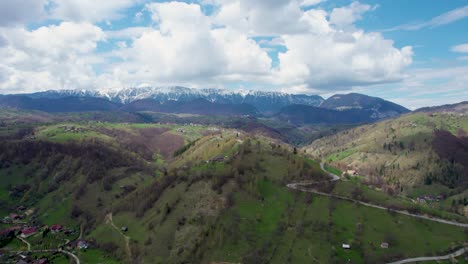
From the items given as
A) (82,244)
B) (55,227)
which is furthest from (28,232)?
(82,244)

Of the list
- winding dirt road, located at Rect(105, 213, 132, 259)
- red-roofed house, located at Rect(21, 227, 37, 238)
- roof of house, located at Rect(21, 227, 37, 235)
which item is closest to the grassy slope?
winding dirt road, located at Rect(105, 213, 132, 259)

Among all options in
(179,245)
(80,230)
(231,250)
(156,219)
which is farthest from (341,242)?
(80,230)

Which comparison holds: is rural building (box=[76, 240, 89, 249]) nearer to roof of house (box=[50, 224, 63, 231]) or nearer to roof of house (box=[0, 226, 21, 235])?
roof of house (box=[50, 224, 63, 231])

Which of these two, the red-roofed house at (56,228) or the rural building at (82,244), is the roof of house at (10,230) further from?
the rural building at (82,244)

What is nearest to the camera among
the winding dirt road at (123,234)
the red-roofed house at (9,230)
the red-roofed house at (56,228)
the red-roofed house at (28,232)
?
the winding dirt road at (123,234)

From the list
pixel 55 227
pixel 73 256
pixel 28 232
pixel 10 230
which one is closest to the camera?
pixel 73 256

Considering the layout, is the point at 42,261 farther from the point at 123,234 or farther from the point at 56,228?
the point at 56,228

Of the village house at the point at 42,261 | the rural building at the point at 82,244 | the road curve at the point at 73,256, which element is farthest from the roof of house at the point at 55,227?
the village house at the point at 42,261

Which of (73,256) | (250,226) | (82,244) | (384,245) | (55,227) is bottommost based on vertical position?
(55,227)

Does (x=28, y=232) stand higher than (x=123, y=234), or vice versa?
(x=123, y=234)

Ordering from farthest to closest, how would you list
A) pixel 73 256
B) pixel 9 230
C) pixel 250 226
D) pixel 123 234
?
pixel 9 230 → pixel 123 234 → pixel 73 256 → pixel 250 226

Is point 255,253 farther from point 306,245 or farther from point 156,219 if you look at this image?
point 156,219
